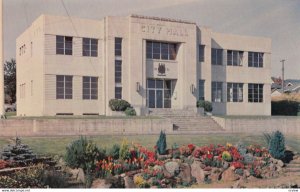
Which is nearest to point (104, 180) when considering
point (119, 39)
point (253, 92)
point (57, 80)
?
point (57, 80)

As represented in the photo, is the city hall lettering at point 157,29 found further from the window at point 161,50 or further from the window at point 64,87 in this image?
the window at point 64,87

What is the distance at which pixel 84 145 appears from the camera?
49.3ft

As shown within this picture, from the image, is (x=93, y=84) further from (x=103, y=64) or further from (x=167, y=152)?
(x=167, y=152)

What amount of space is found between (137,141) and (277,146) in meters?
5.68

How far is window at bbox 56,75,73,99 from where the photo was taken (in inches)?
1172

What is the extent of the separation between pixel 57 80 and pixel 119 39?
527cm

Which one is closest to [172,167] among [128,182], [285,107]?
[128,182]

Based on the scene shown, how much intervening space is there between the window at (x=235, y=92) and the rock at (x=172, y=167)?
70.8 ft

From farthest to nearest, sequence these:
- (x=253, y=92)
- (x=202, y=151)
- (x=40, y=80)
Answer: (x=253, y=92) < (x=40, y=80) < (x=202, y=151)

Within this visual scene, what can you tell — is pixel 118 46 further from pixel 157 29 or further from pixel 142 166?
pixel 142 166

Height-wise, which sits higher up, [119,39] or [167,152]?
[119,39]

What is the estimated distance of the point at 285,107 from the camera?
1527 inches

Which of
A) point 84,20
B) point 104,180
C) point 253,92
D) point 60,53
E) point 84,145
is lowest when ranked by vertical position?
point 104,180

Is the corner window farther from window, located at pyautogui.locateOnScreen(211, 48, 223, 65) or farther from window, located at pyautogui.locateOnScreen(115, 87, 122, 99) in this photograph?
window, located at pyautogui.locateOnScreen(115, 87, 122, 99)
